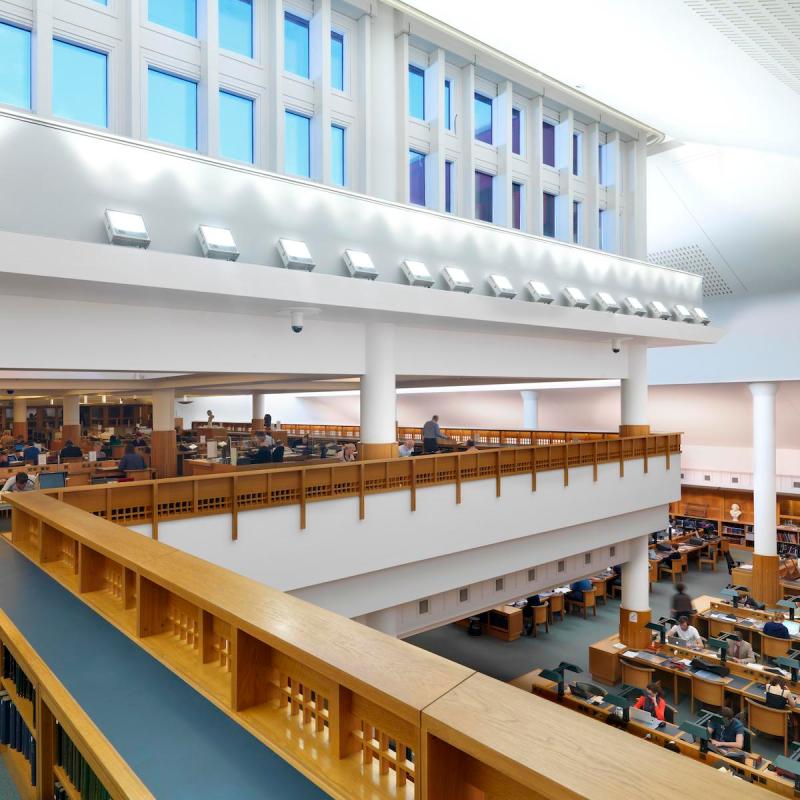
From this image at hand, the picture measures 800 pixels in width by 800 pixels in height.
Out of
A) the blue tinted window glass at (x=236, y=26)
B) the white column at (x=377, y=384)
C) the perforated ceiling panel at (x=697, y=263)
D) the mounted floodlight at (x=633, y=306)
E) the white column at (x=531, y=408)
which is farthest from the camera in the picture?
the white column at (x=531, y=408)

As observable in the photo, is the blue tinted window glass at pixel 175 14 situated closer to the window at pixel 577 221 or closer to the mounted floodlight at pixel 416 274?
the mounted floodlight at pixel 416 274

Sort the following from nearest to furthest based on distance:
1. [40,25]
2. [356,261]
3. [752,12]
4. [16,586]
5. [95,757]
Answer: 1. [95,757]
2. [16,586]
3. [752,12]
4. [40,25]
5. [356,261]

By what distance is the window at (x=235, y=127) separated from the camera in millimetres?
9898

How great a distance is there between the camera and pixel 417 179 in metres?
12.6

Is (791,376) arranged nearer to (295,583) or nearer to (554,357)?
(554,357)

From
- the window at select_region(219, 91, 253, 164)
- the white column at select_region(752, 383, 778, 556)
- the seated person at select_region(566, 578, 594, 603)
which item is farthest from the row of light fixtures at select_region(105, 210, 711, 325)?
the seated person at select_region(566, 578, 594, 603)

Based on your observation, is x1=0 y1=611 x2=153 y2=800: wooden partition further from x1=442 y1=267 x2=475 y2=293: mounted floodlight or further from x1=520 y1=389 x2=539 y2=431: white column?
x1=520 y1=389 x2=539 y2=431: white column

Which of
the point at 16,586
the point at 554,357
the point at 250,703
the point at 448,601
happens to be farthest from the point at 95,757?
the point at 554,357

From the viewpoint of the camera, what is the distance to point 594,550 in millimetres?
14961

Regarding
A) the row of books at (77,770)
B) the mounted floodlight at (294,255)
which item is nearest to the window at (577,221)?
the mounted floodlight at (294,255)

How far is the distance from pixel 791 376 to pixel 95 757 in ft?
64.6

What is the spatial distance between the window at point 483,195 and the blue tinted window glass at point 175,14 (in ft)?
20.9

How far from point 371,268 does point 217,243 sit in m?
2.39

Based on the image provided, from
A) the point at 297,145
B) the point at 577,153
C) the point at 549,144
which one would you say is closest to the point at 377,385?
the point at 297,145
